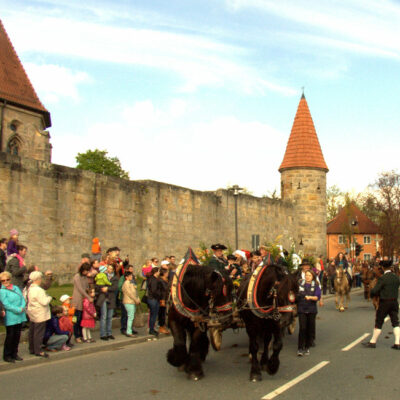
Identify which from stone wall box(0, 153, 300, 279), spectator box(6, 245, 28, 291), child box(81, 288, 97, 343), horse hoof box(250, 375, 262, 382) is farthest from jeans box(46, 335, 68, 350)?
stone wall box(0, 153, 300, 279)

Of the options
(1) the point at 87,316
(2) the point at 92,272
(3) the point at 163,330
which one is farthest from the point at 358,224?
(1) the point at 87,316

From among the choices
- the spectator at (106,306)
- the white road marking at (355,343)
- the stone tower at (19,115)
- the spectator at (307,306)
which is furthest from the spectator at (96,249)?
the stone tower at (19,115)

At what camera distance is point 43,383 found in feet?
23.2

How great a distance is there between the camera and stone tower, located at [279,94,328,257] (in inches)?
1403

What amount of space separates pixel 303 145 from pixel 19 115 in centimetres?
1866

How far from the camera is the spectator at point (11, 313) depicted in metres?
8.22

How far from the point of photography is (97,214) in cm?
2008

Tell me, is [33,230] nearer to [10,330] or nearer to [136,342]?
[136,342]

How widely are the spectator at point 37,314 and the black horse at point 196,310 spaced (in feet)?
8.74

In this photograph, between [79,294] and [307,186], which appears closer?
[79,294]

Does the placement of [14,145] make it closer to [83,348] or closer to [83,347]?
[83,347]

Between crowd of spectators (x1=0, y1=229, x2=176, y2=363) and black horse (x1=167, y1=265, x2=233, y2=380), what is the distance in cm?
176

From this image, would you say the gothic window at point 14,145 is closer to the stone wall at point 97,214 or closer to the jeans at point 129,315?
the stone wall at point 97,214

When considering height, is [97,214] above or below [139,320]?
above
